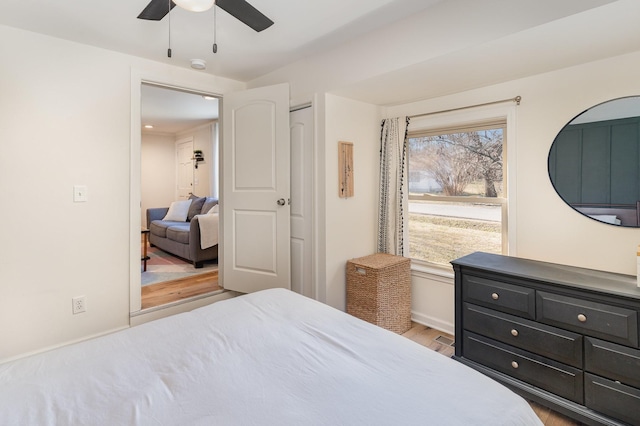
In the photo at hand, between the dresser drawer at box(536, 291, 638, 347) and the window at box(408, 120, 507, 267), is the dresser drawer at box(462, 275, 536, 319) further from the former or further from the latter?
the window at box(408, 120, 507, 267)

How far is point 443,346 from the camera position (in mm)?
2559

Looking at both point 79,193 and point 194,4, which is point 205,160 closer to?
point 79,193

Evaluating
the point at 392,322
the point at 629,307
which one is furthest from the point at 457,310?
the point at 629,307

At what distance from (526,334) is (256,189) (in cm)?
236

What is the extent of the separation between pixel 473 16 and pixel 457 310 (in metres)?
1.79

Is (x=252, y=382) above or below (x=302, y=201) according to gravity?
below

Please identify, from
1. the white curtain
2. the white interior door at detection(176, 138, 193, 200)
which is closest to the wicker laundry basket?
the white curtain

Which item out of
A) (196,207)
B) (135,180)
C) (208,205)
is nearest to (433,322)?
(135,180)

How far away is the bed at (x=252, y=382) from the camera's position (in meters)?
0.82

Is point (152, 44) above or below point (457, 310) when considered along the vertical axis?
above

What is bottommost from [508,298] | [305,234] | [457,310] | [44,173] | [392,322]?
[392,322]

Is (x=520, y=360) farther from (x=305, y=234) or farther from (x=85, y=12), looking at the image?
(x=85, y=12)

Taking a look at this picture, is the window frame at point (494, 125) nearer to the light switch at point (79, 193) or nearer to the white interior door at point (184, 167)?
the light switch at point (79, 193)

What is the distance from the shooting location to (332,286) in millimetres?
2785
